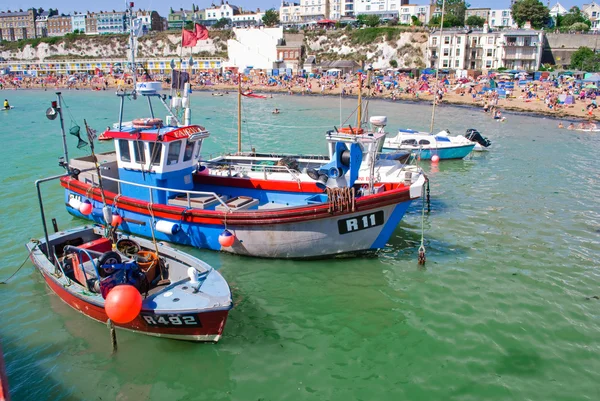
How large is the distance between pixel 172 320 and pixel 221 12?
193 metres

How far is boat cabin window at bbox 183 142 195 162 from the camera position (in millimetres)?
15256

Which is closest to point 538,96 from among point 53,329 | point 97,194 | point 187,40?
point 187,40

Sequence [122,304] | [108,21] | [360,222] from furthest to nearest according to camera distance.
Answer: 1. [108,21]
2. [360,222]
3. [122,304]

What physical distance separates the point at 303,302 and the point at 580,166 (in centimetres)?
2363

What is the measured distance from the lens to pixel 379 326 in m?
10.9

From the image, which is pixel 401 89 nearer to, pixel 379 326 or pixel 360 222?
pixel 360 222

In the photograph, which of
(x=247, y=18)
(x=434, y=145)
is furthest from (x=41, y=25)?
(x=434, y=145)

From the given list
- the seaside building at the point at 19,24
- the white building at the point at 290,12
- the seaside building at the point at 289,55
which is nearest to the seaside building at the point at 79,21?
the seaside building at the point at 19,24

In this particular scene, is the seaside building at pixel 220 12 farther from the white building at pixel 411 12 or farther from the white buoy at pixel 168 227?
the white buoy at pixel 168 227

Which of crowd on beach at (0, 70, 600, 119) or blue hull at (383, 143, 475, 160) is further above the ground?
crowd on beach at (0, 70, 600, 119)

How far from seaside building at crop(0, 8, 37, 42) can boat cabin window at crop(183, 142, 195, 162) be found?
21688 centimetres

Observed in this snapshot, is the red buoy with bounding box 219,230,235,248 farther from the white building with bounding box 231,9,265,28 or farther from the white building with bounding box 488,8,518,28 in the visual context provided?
the white building with bounding box 231,9,265,28

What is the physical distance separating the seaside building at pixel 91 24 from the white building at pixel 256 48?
9399 centimetres

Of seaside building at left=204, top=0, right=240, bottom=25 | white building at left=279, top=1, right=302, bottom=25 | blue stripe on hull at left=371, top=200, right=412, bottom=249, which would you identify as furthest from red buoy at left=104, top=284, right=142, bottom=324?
seaside building at left=204, top=0, right=240, bottom=25
